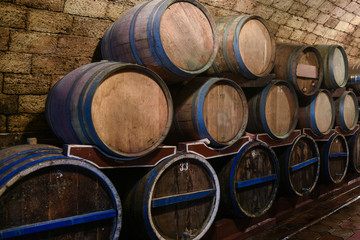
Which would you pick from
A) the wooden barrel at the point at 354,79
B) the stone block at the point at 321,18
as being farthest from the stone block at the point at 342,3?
the wooden barrel at the point at 354,79

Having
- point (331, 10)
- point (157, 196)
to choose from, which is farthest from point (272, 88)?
point (331, 10)

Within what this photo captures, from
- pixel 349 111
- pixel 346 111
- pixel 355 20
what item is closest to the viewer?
pixel 346 111

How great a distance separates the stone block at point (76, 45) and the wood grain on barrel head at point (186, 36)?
1.22 meters

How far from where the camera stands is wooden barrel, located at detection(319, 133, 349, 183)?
4762 millimetres

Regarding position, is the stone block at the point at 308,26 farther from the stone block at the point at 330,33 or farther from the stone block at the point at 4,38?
the stone block at the point at 4,38

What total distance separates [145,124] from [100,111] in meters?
0.39

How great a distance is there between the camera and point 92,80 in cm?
204

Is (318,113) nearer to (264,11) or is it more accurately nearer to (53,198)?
(264,11)

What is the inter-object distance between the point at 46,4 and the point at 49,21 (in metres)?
0.16

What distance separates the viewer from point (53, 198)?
1831 mm

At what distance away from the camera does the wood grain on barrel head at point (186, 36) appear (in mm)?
2467

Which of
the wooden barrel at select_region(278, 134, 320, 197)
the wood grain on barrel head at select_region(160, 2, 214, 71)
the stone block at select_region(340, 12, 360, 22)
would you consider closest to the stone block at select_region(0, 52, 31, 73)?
the wood grain on barrel head at select_region(160, 2, 214, 71)

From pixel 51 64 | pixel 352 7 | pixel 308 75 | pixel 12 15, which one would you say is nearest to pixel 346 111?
pixel 308 75

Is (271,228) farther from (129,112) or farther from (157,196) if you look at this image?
(129,112)
